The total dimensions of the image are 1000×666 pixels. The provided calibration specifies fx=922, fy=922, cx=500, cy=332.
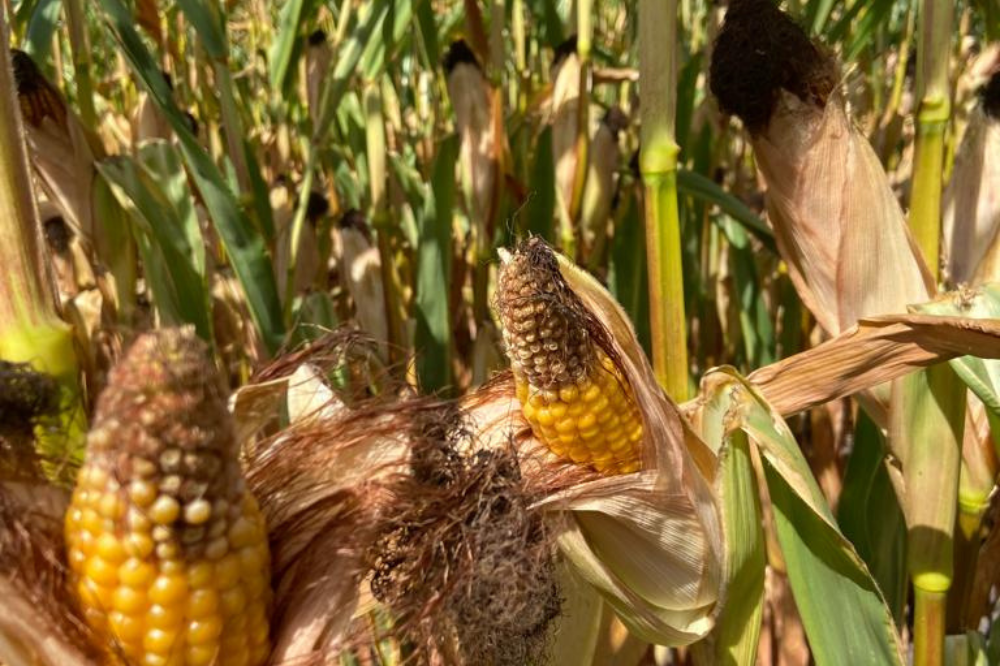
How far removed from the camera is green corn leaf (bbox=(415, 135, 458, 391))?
1483mm

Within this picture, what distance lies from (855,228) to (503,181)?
84 centimetres

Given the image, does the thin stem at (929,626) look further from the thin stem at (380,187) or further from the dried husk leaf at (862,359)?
the thin stem at (380,187)

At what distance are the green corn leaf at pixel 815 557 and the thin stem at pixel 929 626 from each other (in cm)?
19

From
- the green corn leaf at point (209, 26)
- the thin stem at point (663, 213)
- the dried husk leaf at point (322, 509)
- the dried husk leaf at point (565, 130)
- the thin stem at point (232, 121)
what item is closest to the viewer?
the dried husk leaf at point (322, 509)

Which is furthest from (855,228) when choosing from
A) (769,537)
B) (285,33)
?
(285,33)

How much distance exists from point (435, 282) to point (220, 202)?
15.2 inches

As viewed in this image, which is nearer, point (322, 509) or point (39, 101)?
point (322, 509)

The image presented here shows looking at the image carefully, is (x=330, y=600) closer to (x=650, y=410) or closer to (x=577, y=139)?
(x=650, y=410)

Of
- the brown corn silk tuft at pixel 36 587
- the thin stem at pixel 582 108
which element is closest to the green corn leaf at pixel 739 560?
the brown corn silk tuft at pixel 36 587

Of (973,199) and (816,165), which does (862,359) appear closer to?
(816,165)

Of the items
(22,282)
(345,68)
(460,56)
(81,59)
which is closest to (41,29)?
(81,59)

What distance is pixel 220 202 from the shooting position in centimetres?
122

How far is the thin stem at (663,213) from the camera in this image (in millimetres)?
861

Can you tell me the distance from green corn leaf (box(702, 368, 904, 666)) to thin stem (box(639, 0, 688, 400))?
7 centimetres
